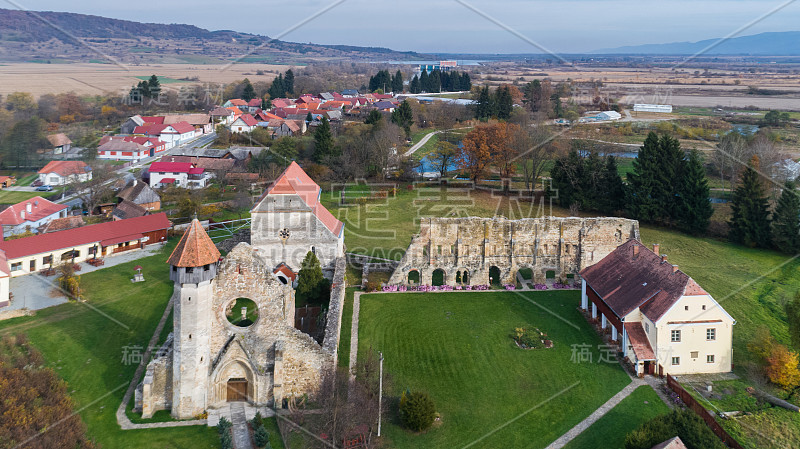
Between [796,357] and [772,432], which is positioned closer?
[772,432]

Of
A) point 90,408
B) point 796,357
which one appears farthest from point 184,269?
point 796,357

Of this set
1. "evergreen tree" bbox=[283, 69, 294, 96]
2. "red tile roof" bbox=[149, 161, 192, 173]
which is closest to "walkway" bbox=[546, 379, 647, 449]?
"red tile roof" bbox=[149, 161, 192, 173]

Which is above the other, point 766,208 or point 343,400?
point 766,208

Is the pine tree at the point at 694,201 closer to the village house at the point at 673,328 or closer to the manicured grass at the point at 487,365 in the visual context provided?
the manicured grass at the point at 487,365

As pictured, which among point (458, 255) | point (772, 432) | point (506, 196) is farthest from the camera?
point (506, 196)

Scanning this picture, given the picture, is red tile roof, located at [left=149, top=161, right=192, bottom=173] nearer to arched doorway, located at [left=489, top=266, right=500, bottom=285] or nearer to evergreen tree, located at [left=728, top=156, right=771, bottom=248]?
arched doorway, located at [left=489, top=266, right=500, bottom=285]

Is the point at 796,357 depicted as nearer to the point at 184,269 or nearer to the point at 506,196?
the point at 184,269

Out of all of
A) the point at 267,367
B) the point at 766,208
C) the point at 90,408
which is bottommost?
the point at 90,408

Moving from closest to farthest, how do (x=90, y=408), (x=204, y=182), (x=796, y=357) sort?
(x=90, y=408) < (x=796, y=357) < (x=204, y=182)
